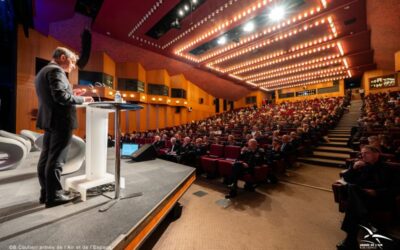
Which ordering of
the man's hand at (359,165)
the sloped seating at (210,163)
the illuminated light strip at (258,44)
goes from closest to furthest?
the man's hand at (359,165)
the sloped seating at (210,163)
the illuminated light strip at (258,44)

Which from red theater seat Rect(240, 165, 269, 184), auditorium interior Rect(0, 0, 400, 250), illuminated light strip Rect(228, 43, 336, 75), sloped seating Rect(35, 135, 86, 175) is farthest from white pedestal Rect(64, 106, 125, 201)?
illuminated light strip Rect(228, 43, 336, 75)

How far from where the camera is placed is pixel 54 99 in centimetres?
133

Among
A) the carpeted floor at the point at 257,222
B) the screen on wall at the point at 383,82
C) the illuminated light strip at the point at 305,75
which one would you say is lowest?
the carpeted floor at the point at 257,222

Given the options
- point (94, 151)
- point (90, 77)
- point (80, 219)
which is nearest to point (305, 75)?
point (90, 77)

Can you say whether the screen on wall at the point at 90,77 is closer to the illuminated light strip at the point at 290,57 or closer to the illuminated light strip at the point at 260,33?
the illuminated light strip at the point at 260,33

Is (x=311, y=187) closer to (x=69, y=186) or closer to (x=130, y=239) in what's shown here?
(x=130, y=239)

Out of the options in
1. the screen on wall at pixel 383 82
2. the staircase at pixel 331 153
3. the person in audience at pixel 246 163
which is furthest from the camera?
the screen on wall at pixel 383 82

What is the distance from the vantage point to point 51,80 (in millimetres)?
1338

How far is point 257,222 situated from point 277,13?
23.9ft

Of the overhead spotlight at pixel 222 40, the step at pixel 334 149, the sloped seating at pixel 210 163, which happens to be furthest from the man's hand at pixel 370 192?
the overhead spotlight at pixel 222 40

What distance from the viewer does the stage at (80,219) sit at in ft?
3.39

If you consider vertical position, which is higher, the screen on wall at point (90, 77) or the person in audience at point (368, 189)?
the screen on wall at point (90, 77)

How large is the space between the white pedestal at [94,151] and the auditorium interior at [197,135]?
0.03 feet

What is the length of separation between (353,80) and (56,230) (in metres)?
23.2
